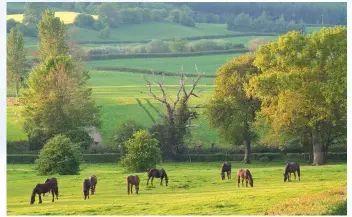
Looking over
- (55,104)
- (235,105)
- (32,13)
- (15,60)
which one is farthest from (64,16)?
(235,105)

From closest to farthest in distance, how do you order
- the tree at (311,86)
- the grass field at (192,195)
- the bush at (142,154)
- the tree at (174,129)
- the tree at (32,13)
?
the grass field at (192,195), the bush at (142,154), the tree at (311,86), the tree at (174,129), the tree at (32,13)

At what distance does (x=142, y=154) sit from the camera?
5956cm

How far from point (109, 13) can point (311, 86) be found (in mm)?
73534

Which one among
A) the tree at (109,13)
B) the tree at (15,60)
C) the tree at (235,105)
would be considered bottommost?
the tree at (235,105)

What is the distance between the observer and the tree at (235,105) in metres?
69.5

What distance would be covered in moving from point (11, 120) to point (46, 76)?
1055 centimetres

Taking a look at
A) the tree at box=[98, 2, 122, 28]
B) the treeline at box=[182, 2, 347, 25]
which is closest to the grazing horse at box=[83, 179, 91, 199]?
the treeline at box=[182, 2, 347, 25]

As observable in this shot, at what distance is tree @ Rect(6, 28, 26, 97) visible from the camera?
9269 cm

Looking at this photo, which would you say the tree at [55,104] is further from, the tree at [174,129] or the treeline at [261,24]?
the treeline at [261,24]

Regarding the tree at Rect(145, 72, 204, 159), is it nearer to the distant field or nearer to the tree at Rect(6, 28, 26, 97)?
the tree at Rect(6, 28, 26, 97)

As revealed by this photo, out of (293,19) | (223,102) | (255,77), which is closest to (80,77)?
(223,102)

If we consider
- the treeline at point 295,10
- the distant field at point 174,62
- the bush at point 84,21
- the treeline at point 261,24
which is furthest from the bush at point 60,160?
the treeline at point 261,24

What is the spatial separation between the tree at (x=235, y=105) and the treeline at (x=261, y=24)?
5409 cm
